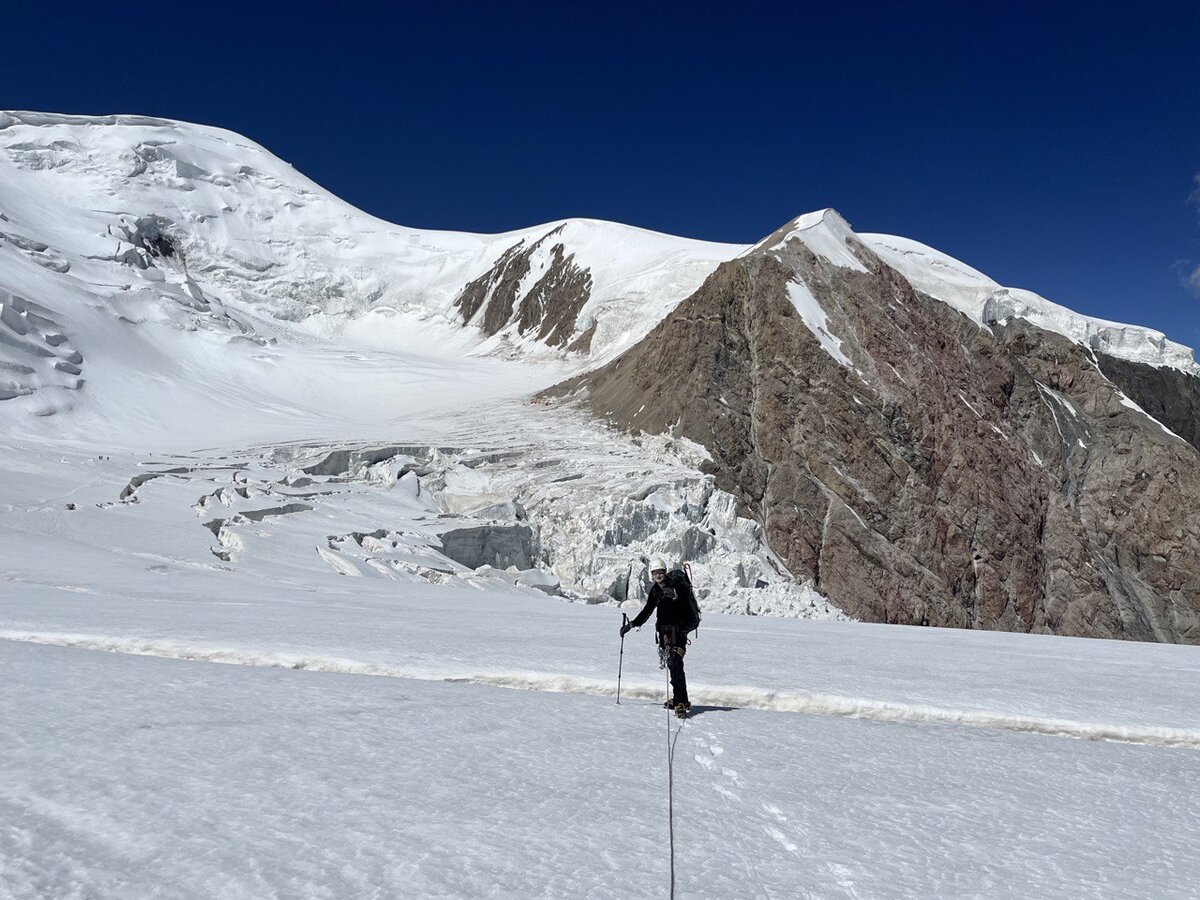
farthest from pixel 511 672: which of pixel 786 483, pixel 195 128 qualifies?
pixel 195 128

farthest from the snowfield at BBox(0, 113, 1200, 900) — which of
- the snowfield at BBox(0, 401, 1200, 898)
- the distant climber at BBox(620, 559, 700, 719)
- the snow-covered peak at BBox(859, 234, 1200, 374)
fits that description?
the snow-covered peak at BBox(859, 234, 1200, 374)

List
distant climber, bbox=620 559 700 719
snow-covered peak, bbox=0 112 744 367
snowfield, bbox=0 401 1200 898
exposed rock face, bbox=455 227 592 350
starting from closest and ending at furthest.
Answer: snowfield, bbox=0 401 1200 898 < distant climber, bbox=620 559 700 719 < snow-covered peak, bbox=0 112 744 367 < exposed rock face, bbox=455 227 592 350

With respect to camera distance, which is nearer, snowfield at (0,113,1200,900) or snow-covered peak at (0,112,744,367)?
snowfield at (0,113,1200,900)

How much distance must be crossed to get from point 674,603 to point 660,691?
895mm

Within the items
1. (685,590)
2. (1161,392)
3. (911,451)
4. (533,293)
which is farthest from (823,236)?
(685,590)

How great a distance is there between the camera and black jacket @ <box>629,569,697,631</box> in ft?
19.2

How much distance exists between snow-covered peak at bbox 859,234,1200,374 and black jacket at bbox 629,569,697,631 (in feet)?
149

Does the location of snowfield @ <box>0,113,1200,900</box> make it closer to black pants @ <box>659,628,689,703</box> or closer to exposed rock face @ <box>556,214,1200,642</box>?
black pants @ <box>659,628,689,703</box>

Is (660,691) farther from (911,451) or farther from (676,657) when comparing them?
(911,451)

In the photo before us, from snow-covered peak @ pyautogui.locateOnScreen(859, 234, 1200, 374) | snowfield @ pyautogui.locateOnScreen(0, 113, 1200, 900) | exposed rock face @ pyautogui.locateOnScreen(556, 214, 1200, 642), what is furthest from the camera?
snow-covered peak @ pyautogui.locateOnScreen(859, 234, 1200, 374)

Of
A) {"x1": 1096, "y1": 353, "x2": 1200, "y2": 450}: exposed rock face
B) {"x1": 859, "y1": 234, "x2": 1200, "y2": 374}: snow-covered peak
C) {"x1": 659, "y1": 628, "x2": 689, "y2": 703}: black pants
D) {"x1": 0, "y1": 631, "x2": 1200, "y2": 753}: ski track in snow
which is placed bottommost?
{"x1": 0, "y1": 631, "x2": 1200, "y2": 753}: ski track in snow

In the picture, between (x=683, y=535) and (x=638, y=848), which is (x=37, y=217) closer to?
(x=683, y=535)

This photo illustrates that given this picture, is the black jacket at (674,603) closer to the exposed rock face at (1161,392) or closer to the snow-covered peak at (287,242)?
the snow-covered peak at (287,242)

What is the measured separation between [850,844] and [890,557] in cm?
2801
